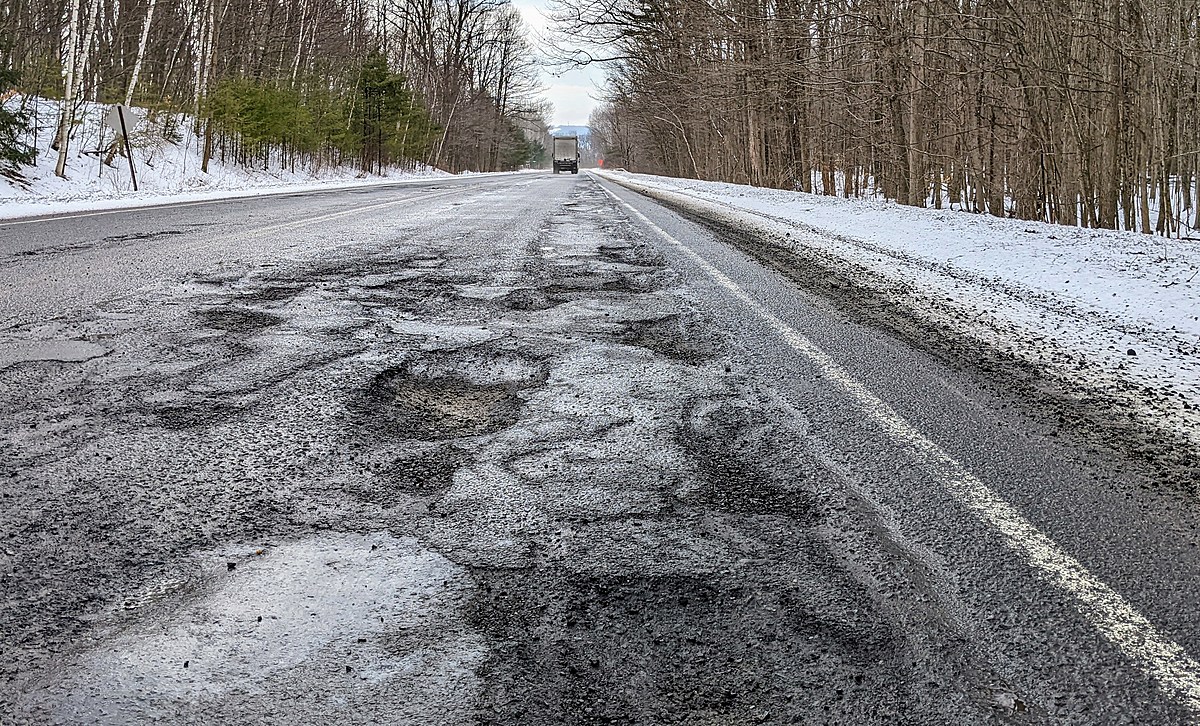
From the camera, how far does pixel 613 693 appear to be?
64.3 inches

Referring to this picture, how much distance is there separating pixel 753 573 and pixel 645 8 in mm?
29714

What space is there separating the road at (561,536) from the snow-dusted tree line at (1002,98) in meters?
8.30

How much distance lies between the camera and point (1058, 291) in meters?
6.34

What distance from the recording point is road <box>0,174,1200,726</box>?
1659 millimetres

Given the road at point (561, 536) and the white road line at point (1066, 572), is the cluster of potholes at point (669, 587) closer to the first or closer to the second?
the road at point (561, 536)

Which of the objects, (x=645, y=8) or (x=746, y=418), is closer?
(x=746, y=418)

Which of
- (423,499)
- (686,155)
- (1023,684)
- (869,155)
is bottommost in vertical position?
(1023,684)

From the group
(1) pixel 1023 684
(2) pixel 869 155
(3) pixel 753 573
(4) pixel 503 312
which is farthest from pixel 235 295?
(2) pixel 869 155

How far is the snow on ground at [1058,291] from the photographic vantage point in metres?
4.06

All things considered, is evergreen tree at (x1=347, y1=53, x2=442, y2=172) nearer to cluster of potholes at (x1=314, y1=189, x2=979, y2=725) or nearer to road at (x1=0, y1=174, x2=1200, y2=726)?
road at (x1=0, y1=174, x2=1200, y2=726)

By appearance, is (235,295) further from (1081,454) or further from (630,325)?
(1081,454)

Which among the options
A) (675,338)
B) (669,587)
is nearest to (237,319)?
(675,338)

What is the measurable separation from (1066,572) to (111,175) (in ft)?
86.1

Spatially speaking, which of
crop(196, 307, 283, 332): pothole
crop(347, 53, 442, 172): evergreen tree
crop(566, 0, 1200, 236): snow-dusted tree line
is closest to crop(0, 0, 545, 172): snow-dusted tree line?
crop(347, 53, 442, 172): evergreen tree
